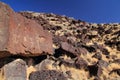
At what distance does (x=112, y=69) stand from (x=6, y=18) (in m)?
11.6

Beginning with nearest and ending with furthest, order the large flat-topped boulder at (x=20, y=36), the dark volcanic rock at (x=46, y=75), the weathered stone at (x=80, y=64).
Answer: the large flat-topped boulder at (x=20, y=36) < the dark volcanic rock at (x=46, y=75) < the weathered stone at (x=80, y=64)

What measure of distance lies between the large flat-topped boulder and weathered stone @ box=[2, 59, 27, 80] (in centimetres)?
46

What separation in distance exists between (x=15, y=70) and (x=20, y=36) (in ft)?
5.25

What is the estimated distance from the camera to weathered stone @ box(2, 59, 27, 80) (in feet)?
42.1

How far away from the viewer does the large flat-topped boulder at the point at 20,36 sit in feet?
41.7

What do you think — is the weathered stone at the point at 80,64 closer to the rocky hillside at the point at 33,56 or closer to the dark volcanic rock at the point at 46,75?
the rocky hillside at the point at 33,56

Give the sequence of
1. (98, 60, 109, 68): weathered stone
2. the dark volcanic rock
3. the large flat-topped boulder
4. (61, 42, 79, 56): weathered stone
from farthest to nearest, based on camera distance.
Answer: (61, 42, 79, 56): weathered stone, (98, 60, 109, 68): weathered stone, the dark volcanic rock, the large flat-topped boulder

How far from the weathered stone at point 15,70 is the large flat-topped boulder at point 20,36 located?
46 centimetres

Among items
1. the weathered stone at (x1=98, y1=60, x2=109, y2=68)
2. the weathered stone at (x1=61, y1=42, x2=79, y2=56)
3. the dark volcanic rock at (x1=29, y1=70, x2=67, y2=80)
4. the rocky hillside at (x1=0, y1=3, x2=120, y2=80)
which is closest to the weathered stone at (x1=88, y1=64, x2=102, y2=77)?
the rocky hillside at (x1=0, y1=3, x2=120, y2=80)

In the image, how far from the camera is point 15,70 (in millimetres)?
13172

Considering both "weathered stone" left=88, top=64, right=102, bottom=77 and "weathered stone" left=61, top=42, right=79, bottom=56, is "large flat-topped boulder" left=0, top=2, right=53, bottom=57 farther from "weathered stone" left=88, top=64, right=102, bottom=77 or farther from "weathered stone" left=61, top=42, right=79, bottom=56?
"weathered stone" left=61, top=42, right=79, bottom=56

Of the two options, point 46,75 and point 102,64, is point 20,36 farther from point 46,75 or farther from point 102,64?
point 102,64

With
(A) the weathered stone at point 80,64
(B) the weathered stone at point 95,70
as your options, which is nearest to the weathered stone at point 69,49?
(A) the weathered stone at point 80,64

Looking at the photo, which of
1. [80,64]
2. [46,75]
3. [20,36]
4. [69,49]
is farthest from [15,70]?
[69,49]
